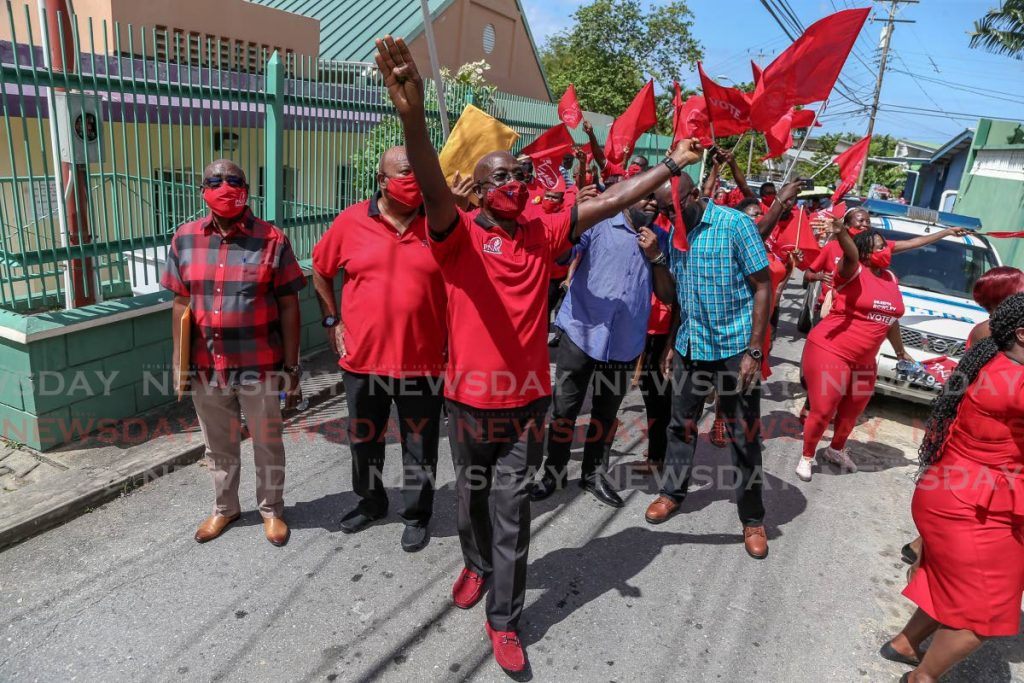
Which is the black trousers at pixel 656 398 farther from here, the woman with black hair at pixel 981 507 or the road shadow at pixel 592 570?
the woman with black hair at pixel 981 507

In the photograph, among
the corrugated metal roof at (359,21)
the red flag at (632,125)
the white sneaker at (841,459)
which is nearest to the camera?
the white sneaker at (841,459)

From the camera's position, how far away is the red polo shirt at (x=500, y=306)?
2.65 metres

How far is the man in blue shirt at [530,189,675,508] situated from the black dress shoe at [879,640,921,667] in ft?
6.02

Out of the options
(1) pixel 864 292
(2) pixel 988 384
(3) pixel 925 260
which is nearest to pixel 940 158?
(3) pixel 925 260

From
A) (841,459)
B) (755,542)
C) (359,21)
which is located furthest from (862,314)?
(359,21)

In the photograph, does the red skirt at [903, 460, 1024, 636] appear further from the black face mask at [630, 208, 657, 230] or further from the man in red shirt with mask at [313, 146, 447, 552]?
the man in red shirt with mask at [313, 146, 447, 552]

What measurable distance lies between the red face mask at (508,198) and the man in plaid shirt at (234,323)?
51.4 inches

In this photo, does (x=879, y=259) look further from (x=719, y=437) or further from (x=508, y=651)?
(x=508, y=651)

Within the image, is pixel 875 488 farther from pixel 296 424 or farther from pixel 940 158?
pixel 940 158

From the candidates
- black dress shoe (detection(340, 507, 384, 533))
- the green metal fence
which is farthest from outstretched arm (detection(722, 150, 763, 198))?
the green metal fence

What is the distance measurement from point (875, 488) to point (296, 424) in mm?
4334

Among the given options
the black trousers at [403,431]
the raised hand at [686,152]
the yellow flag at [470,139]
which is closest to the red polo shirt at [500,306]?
the raised hand at [686,152]

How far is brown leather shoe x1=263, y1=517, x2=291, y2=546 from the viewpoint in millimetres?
3623

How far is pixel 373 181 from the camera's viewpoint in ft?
23.9
